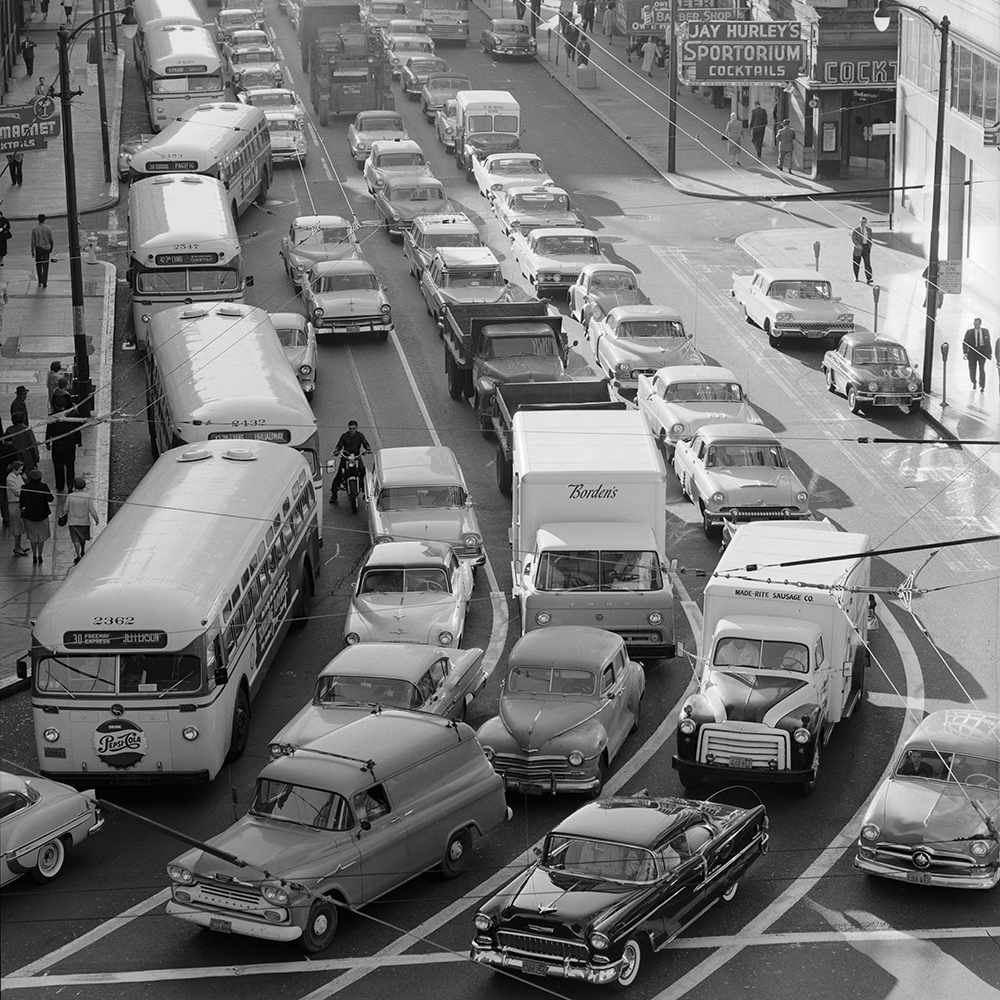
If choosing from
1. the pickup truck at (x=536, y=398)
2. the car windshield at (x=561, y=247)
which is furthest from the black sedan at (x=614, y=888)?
the car windshield at (x=561, y=247)

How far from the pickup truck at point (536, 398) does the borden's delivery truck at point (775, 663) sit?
7962 mm

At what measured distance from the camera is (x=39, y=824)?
20.0m

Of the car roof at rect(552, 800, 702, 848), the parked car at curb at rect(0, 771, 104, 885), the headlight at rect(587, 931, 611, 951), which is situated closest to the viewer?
the headlight at rect(587, 931, 611, 951)

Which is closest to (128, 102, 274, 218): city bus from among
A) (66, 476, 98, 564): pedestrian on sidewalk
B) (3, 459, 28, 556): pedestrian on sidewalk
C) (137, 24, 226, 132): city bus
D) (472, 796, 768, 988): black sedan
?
(137, 24, 226, 132): city bus

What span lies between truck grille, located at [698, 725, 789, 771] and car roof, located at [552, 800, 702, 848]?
2.28 m

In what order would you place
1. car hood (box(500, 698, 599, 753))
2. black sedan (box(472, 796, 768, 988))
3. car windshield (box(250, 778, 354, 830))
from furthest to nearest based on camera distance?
1. car hood (box(500, 698, 599, 753))
2. car windshield (box(250, 778, 354, 830))
3. black sedan (box(472, 796, 768, 988))

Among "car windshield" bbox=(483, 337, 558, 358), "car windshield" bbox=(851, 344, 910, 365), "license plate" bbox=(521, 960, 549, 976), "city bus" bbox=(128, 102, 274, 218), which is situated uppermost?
"city bus" bbox=(128, 102, 274, 218)

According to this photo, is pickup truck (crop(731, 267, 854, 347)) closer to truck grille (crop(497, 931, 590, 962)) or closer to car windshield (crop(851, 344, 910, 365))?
car windshield (crop(851, 344, 910, 365))

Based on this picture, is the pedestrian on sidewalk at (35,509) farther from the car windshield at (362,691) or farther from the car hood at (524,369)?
the car hood at (524,369)

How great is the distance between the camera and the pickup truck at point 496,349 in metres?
36.1

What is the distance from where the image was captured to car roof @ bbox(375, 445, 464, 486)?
30062 millimetres

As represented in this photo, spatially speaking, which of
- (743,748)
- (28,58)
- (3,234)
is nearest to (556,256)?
(3,234)

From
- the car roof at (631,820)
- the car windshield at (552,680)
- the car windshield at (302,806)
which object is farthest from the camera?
the car windshield at (552,680)

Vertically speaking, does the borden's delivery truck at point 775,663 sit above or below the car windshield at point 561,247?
below
